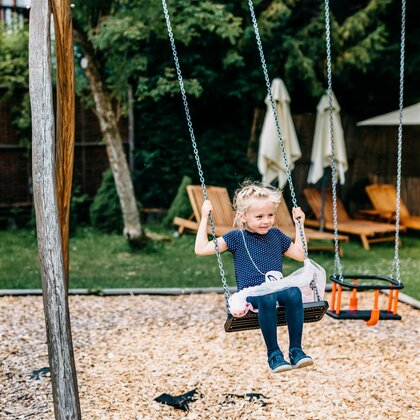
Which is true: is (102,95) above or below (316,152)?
above

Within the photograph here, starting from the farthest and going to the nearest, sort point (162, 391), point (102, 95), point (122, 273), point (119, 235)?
point (119, 235) → point (102, 95) → point (122, 273) → point (162, 391)

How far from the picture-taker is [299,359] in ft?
11.4

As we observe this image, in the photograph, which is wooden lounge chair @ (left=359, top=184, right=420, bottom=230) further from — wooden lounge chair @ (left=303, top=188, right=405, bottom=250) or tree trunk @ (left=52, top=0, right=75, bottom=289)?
tree trunk @ (left=52, top=0, right=75, bottom=289)

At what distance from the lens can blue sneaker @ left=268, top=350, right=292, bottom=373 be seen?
3.46m

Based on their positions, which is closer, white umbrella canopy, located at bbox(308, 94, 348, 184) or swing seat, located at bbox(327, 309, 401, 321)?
swing seat, located at bbox(327, 309, 401, 321)

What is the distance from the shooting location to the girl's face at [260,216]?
3713 millimetres

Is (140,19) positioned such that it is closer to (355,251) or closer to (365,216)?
(355,251)

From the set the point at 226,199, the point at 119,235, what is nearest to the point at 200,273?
the point at 226,199

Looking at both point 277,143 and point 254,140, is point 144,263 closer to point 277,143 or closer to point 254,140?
point 277,143

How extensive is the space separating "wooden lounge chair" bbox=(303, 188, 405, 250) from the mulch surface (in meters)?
3.85

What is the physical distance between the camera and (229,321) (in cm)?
354

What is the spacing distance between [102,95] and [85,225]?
10.3ft

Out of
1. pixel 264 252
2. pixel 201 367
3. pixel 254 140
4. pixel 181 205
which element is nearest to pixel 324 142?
pixel 181 205

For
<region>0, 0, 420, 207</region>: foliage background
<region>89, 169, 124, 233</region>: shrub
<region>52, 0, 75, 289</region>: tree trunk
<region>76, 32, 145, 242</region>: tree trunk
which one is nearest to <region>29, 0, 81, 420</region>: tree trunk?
<region>52, 0, 75, 289</region>: tree trunk
